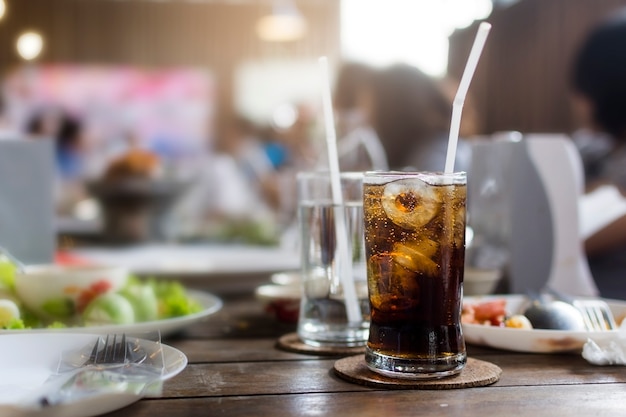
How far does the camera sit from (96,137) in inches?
317

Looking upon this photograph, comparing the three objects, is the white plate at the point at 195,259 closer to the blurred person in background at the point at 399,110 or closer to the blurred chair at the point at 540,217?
the blurred chair at the point at 540,217

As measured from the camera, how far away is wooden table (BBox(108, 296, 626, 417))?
671mm

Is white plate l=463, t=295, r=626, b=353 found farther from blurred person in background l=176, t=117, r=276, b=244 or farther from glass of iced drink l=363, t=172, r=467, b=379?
blurred person in background l=176, t=117, r=276, b=244

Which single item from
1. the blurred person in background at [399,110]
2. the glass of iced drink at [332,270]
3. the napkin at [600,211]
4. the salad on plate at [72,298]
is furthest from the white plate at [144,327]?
the blurred person in background at [399,110]

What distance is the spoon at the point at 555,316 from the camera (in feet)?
3.08

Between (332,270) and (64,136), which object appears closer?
(332,270)

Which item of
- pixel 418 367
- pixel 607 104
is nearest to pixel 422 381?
pixel 418 367

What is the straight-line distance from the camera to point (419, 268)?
0.78 m

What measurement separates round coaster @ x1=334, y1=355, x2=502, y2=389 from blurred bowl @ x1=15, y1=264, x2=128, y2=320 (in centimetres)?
40

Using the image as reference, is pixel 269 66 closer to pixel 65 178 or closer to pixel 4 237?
pixel 65 178

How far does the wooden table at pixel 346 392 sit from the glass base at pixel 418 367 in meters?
0.04

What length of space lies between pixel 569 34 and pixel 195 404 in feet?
16.1

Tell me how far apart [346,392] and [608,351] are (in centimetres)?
34

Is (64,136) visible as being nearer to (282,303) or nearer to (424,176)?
(282,303)
